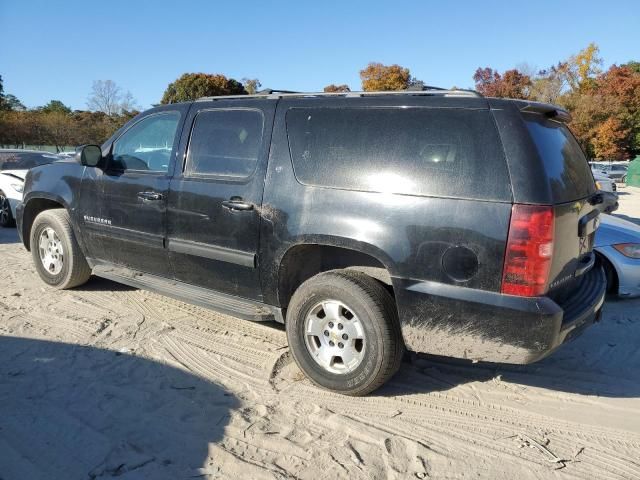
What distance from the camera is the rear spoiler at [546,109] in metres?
2.90

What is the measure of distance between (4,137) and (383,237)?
4454 cm

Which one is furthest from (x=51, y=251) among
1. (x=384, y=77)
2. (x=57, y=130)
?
(x=384, y=77)

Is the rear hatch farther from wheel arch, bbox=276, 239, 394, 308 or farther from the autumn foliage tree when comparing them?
the autumn foliage tree

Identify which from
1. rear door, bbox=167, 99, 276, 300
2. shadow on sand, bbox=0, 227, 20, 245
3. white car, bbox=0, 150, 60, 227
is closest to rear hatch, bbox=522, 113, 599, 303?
rear door, bbox=167, 99, 276, 300

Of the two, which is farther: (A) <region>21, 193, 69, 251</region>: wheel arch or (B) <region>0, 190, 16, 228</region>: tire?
(B) <region>0, 190, 16, 228</region>: tire

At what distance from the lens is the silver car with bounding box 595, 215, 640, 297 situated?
17.3 feet

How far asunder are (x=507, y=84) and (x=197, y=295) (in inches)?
2047

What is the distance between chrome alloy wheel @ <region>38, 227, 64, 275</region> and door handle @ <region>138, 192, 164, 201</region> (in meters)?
1.55

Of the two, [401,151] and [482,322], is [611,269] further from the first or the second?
[401,151]

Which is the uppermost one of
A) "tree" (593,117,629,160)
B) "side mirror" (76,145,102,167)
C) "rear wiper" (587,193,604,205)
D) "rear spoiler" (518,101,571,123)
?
"tree" (593,117,629,160)

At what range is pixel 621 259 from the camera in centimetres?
529

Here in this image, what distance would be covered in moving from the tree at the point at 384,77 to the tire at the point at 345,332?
4935cm

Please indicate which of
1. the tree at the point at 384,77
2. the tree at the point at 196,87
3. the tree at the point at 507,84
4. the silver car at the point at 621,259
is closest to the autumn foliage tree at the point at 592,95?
the tree at the point at 507,84

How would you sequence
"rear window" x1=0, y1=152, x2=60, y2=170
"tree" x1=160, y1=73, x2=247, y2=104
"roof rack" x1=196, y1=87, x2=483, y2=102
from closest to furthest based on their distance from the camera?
"roof rack" x1=196, y1=87, x2=483, y2=102 < "rear window" x1=0, y1=152, x2=60, y2=170 < "tree" x1=160, y1=73, x2=247, y2=104
